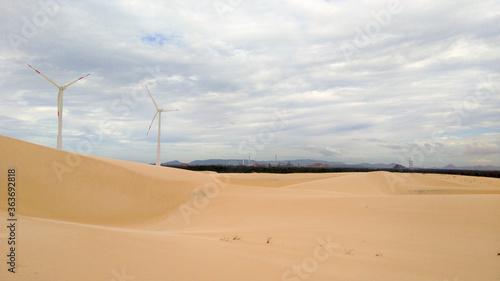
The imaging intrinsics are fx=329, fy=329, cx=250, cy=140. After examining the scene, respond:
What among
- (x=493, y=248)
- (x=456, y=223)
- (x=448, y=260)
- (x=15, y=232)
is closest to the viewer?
(x=15, y=232)

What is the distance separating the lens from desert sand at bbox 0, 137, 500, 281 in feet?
20.6

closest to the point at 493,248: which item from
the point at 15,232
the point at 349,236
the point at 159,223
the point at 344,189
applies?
the point at 349,236

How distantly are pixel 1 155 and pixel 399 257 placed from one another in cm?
1596

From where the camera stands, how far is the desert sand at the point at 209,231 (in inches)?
247

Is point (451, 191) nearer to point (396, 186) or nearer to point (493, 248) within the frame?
point (396, 186)

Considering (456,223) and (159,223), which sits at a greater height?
(456,223)

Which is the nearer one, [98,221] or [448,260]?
[448,260]

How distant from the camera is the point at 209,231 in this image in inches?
472

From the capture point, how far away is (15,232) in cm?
695

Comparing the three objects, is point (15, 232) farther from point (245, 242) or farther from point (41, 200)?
point (41, 200)

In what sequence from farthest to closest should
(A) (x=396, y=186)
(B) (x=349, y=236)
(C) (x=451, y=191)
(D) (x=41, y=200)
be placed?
(A) (x=396, y=186) < (C) (x=451, y=191) < (D) (x=41, y=200) < (B) (x=349, y=236)

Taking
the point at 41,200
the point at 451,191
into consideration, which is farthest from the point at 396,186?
the point at 41,200

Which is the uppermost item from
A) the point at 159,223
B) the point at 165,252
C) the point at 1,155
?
the point at 1,155

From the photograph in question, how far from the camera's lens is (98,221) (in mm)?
14797
